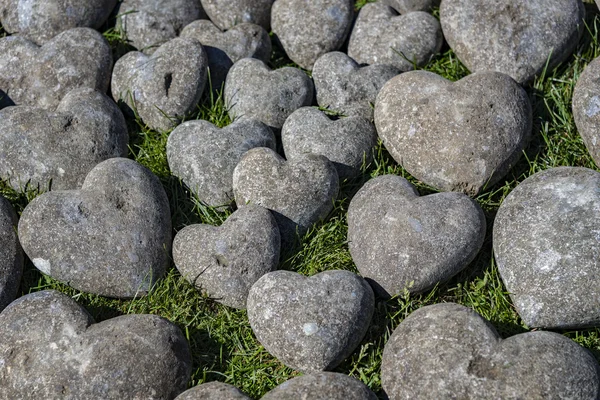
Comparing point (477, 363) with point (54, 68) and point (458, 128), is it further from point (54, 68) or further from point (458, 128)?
point (54, 68)

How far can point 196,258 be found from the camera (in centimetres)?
329

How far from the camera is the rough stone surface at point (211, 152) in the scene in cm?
356

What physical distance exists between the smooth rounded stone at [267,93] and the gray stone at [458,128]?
45cm

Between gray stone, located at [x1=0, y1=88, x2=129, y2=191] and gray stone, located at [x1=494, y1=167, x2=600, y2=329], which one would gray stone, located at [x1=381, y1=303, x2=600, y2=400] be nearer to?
gray stone, located at [x1=494, y1=167, x2=600, y2=329]

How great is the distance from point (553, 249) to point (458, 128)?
2.24ft

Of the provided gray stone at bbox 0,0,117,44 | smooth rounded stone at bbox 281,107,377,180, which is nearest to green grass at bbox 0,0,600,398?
smooth rounded stone at bbox 281,107,377,180

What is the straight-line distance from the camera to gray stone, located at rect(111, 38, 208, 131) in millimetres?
3783

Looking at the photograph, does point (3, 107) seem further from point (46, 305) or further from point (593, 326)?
point (593, 326)

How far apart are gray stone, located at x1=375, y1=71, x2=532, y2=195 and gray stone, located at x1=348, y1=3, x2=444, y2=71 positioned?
0.37 metres

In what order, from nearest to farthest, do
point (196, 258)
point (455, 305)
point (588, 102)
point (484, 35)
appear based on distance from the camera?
1. point (455, 305)
2. point (196, 258)
3. point (588, 102)
4. point (484, 35)

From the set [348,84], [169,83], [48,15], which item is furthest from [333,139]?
[48,15]

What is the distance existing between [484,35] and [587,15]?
25.4 inches

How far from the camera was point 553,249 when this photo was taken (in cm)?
309

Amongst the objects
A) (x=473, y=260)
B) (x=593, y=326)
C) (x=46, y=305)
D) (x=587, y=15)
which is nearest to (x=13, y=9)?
(x=46, y=305)
